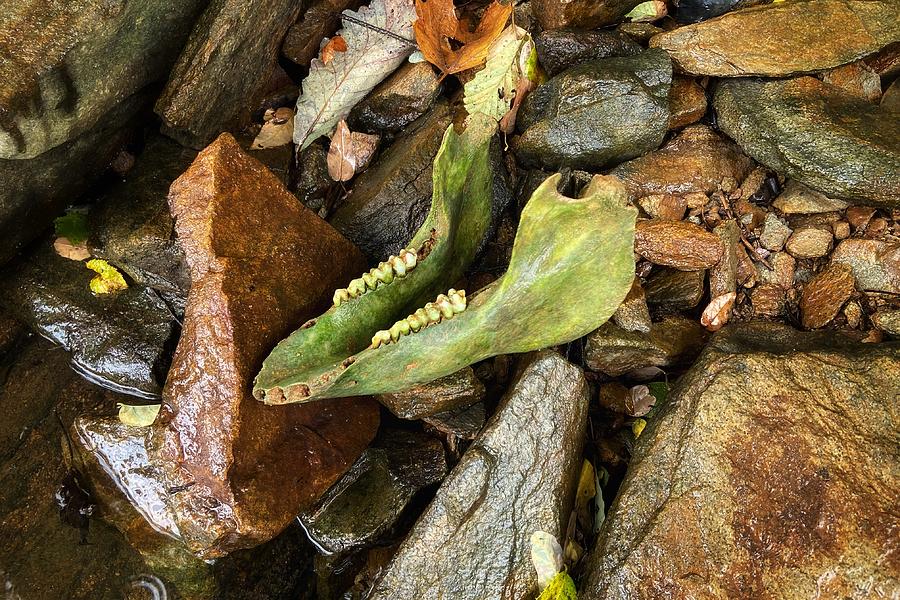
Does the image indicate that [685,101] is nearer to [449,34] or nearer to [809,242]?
[809,242]

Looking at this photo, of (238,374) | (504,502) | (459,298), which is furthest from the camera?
(504,502)

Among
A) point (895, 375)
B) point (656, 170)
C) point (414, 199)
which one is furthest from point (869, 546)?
point (414, 199)

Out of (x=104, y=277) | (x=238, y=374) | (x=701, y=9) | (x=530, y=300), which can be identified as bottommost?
(x=701, y=9)

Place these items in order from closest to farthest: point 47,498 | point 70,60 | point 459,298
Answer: point 459,298 < point 70,60 < point 47,498

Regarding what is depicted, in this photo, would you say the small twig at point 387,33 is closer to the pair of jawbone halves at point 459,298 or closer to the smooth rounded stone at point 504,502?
the pair of jawbone halves at point 459,298

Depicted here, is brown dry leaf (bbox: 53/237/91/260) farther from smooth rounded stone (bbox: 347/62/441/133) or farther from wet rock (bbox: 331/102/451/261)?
smooth rounded stone (bbox: 347/62/441/133)

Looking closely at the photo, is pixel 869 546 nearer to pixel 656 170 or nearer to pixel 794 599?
pixel 794 599

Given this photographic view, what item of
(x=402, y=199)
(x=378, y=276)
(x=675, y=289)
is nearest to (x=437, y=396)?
(x=378, y=276)
